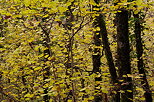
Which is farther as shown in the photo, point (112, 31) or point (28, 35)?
point (112, 31)

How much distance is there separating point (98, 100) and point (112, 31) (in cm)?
408

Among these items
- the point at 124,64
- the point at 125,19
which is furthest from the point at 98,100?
the point at 125,19

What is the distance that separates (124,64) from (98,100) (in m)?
3.41

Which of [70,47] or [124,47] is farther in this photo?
[124,47]

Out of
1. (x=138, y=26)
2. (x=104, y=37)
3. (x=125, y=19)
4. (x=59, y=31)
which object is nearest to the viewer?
(x=125, y=19)

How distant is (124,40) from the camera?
526 cm

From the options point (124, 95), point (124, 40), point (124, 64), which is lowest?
point (124, 95)

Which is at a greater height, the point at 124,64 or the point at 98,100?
the point at 124,64

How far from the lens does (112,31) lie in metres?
9.99

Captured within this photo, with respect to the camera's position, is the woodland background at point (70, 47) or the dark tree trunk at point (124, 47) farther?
the dark tree trunk at point (124, 47)

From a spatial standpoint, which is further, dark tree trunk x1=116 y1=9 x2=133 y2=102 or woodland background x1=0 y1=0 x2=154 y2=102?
dark tree trunk x1=116 y1=9 x2=133 y2=102

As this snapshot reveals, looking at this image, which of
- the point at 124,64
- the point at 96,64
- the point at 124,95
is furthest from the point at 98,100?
the point at 124,64

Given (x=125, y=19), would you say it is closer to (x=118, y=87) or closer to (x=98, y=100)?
(x=118, y=87)

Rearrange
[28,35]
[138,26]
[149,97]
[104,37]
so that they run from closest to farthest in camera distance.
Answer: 1. [104,37]
2. [28,35]
3. [138,26]
4. [149,97]
